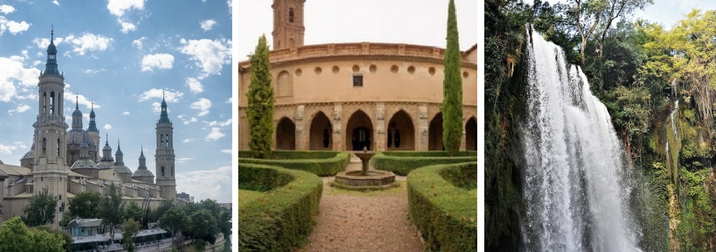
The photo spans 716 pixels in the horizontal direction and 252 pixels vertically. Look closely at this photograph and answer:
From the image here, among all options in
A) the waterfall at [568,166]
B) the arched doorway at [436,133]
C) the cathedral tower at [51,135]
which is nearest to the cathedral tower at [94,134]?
the cathedral tower at [51,135]

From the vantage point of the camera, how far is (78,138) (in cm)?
882

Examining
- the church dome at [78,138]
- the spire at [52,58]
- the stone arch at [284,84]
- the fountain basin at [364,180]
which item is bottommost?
the fountain basin at [364,180]

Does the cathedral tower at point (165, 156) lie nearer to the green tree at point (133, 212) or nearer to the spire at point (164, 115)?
the spire at point (164, 115)

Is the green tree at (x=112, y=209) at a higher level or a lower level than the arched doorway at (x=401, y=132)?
lower

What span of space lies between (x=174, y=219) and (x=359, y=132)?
3834 millimetres

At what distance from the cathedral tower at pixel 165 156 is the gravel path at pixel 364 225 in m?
3.09

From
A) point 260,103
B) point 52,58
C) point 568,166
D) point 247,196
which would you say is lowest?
point 247,196

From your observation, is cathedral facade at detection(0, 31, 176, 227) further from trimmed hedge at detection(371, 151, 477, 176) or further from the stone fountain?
trimmed hedge at detection(371, 151, 477, 176)

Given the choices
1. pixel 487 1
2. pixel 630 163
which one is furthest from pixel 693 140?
pixel 487 1

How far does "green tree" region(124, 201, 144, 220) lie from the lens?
9.28 meters

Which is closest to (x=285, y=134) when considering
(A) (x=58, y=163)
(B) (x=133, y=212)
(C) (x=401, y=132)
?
(C) (x=401, y=132)

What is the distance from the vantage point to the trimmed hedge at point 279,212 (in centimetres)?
812

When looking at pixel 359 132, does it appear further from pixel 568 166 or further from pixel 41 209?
pixel 41 209

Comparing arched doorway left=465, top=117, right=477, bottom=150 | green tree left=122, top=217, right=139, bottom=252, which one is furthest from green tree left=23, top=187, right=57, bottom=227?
arched doorway left=465, top=117, right=477, bottom=150
